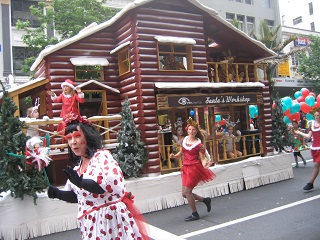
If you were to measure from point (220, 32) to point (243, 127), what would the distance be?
4.32 m

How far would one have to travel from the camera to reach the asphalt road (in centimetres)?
592

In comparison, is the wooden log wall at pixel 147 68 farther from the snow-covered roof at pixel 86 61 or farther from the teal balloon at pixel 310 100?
the teal balloon at pixel 310 100

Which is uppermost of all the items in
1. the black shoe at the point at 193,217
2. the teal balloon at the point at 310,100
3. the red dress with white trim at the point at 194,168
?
the teal balloon at the point at 310,100

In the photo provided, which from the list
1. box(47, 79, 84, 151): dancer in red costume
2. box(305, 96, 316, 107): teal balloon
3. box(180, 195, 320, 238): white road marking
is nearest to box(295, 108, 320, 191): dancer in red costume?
box(180, 195, 320, 238): white road marking

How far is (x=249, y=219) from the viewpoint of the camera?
685 cm

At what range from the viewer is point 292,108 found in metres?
11.2

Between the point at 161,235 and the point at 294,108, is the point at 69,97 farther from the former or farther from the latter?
the point at 294,108

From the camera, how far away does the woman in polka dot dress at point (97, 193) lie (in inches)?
112

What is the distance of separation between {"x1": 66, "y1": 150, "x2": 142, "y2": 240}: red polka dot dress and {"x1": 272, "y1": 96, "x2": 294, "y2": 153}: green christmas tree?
9.86m

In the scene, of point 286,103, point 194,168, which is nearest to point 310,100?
point 286,103

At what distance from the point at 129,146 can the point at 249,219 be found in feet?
11.3

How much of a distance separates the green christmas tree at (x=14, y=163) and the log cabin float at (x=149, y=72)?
1899mm

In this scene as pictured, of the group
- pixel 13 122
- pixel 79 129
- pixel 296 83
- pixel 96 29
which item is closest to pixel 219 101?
pixel 96 29

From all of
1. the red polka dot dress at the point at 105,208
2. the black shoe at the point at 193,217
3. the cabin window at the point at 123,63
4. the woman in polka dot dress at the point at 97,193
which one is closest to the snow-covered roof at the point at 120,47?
the cabin window at the point at 123,63
